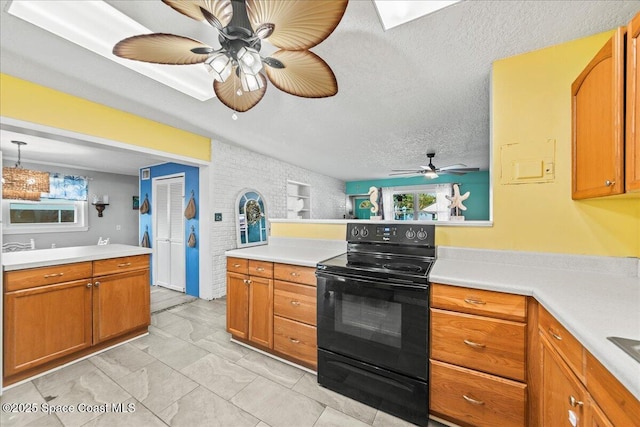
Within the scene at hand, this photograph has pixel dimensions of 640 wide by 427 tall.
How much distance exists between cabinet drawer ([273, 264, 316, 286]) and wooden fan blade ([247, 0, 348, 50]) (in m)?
1.43

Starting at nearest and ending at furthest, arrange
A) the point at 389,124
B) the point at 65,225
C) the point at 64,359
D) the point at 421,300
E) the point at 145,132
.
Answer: the point at 421,300 < the point at 64,359 < the point at 145,132 < the point at 389,124 < the point at 65,225

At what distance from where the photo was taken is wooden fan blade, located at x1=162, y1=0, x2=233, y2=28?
3.02 feet

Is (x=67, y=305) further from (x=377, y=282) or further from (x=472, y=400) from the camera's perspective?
(x=472, y=400)

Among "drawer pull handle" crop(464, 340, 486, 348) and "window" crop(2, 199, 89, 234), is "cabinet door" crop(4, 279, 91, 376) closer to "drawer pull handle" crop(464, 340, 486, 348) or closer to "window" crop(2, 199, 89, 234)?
"drawer pull handle" crop(464, 340, 486, 348)

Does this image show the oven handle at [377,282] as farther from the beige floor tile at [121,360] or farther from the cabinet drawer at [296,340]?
the beige floor tile at [121,360]

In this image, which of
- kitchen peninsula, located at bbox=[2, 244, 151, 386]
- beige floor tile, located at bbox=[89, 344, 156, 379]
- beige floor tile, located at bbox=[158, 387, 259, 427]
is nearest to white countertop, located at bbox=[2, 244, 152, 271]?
kitchen peninsula, located at bbox=[2, 244, 151, 386]

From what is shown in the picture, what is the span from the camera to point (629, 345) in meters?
0.69

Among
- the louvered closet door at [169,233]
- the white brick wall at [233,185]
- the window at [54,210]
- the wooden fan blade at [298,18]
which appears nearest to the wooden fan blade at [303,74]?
the wooden fan blade at [298,18]

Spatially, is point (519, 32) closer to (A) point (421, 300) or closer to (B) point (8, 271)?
(A) point (421, 300)

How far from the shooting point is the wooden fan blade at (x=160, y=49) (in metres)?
1.08

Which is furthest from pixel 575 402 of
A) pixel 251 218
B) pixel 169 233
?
pixel 169 233

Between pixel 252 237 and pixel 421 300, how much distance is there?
10.9ft

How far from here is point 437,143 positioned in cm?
384

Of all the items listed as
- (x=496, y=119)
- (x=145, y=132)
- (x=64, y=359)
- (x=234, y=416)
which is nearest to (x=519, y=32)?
(x=496, y=119)
